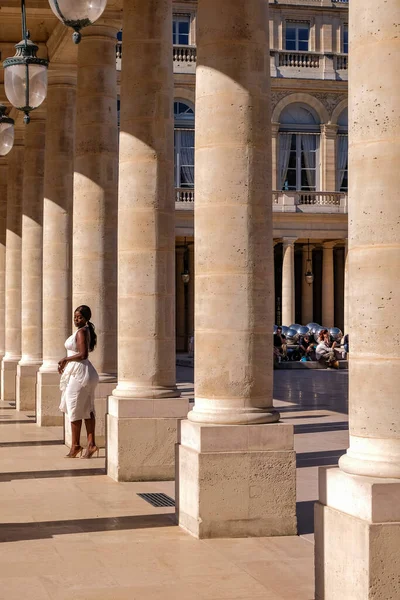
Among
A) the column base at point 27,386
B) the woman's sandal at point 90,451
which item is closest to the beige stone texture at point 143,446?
the woman's sandal at point 90,451

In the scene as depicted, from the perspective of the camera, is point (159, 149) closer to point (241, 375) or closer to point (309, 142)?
point (241, 375)

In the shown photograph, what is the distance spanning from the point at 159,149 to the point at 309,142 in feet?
138

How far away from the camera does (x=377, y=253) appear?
712cm

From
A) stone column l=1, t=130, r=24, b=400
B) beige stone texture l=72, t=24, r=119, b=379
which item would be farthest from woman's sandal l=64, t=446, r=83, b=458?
stone column l=1, t=130, r=24, b=400

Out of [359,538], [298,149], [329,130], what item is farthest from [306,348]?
[359,538]

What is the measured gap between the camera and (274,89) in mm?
54250

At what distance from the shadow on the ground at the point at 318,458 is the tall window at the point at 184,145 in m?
37.0

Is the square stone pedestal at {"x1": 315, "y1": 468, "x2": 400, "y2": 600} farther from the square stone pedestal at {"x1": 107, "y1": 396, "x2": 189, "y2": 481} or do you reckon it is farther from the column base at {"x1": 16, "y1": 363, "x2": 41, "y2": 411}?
the column base at {"x1": 16, "y1": 363, "x2": 41, "y2": 411}

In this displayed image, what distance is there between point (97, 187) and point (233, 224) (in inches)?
253

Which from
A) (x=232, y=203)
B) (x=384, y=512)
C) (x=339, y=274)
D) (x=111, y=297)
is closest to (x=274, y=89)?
(x=339, y=274)

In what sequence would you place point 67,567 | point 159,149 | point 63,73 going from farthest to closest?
point 63,73 → point 159,149 → point 67,567

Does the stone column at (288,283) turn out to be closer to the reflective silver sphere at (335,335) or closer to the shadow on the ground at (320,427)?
the reflective silver sphere at (335,335)

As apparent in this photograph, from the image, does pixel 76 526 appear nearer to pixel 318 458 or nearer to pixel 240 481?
pixel 240 481

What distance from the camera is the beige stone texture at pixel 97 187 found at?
16.4 metres
